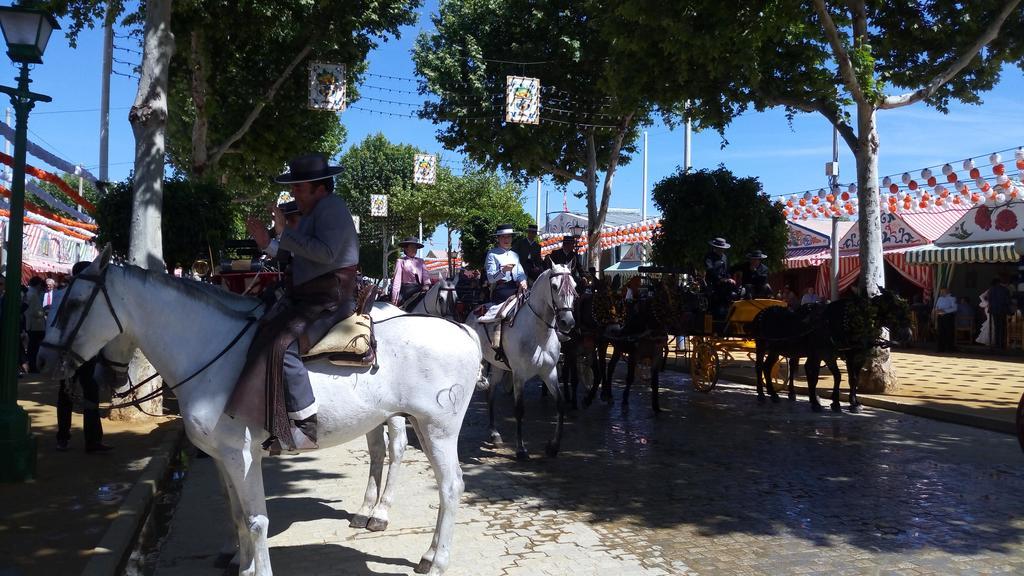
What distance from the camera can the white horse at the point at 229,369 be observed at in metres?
4.29

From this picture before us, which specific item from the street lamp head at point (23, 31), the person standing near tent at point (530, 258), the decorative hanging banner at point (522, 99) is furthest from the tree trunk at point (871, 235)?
the street lamp head at point (23, 31)

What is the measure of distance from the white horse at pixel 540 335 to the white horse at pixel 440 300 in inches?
78.9

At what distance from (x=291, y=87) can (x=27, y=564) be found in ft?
48.7

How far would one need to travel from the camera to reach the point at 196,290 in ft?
15.1

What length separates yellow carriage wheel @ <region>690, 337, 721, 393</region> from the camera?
1341cm

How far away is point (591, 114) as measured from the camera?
22.2 m

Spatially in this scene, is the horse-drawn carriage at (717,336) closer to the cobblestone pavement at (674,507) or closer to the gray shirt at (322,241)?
the cobblestone pavement at (674,507)

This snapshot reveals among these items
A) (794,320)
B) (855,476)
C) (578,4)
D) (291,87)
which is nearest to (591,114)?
(578,4)

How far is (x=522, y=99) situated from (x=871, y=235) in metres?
9.21

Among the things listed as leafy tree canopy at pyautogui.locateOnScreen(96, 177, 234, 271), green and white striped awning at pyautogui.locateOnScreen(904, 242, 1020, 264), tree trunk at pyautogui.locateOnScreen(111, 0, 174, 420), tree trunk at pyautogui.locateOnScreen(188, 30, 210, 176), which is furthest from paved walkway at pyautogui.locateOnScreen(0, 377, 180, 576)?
green and white striped awning at pyautogui.locateOnScreen(904, 242, 1020, 264)

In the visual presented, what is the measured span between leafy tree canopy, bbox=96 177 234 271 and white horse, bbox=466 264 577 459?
559cm

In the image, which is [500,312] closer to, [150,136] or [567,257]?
[567,257]

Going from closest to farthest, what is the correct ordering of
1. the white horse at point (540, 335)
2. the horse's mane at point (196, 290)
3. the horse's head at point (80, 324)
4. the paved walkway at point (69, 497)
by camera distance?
the horse's head at point (80, 324)
the horse's mane at point (196, 290)
the paved walkway at point (69, 497)
the white horse at point (540, 335)

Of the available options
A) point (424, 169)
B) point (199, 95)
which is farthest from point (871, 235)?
point (424, 169)
